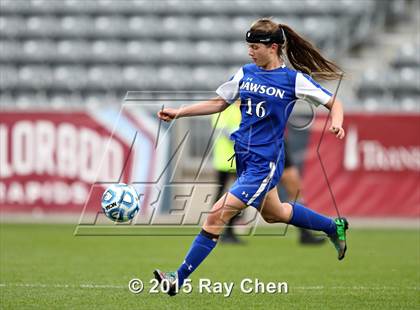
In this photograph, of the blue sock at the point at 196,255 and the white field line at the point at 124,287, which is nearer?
the blue sock at the point at 196,255

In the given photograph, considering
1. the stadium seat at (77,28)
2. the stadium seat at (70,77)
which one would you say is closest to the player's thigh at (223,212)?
the stadium seat at (70,77)

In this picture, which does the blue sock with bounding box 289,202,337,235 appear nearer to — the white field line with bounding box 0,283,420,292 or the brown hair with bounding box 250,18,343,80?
the white field line with bounding box 0,283,420,292

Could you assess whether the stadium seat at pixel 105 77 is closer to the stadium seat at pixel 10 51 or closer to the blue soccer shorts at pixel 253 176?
the stadium seat at pixel 10 51

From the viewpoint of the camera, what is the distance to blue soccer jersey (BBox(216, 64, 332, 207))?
659cm

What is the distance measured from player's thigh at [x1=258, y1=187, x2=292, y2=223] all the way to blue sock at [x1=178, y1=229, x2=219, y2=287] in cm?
50

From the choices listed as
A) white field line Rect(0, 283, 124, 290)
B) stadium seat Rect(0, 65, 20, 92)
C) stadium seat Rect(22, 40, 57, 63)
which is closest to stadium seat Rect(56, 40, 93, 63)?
stadium seat Rect(22, 40, 57, 63)

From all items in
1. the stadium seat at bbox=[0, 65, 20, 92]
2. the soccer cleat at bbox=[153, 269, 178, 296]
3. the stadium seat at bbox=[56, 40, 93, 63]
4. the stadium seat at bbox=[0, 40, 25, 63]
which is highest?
the soccer cleat at bbox=[153, 269, 178, 296]

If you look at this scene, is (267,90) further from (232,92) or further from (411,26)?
(411,26)

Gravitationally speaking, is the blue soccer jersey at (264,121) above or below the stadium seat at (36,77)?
above

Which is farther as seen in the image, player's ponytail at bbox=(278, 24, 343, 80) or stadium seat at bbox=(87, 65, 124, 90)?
stadium seat at bbox=(87, 65, 124, 90)

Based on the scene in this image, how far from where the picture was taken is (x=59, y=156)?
1477 centimetres

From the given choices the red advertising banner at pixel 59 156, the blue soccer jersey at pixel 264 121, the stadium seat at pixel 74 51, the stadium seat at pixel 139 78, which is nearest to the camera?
the blue soccer jersey at pixel 264 121

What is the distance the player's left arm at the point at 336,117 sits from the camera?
20.6 feet

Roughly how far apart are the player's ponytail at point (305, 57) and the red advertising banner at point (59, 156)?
7.79 metres
